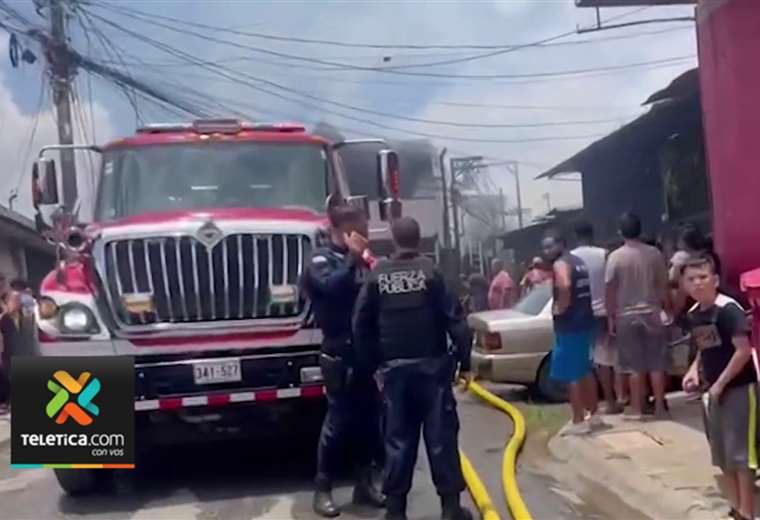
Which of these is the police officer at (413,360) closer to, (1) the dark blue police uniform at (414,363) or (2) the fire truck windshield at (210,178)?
(1) the dark blue police uniform at (414,363)

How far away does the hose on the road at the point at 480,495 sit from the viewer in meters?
6.41

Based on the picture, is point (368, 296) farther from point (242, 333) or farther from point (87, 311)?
point (87, 311)

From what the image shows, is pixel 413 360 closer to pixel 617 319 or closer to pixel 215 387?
pixel 215 387

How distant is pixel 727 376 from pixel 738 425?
0.27 meters

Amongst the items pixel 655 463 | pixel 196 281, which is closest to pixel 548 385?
pixel 655 463

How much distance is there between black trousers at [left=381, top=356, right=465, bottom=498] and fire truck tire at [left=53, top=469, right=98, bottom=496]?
8.31ft

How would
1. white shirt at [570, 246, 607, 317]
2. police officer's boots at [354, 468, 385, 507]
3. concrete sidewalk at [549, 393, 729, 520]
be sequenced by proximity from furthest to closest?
white shirt at [570, 246, 607, 317]
police officer's boots at [354, 468, 385, 507]
concrete sidewalk at [549, 393, 729, 520]

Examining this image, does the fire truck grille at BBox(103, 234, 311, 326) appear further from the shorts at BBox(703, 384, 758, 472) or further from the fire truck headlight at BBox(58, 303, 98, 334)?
the shorts at BBox(703, 384, 758, 472)

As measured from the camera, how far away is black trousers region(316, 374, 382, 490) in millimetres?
6672

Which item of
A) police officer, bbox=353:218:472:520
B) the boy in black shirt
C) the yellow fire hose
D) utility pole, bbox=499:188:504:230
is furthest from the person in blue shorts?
utility pole, bbox=499:188:504:230

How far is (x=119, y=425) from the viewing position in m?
7.23

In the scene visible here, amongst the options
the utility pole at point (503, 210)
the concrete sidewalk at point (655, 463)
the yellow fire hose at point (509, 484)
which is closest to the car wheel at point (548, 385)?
the yellow fire hose at point (509, 484)

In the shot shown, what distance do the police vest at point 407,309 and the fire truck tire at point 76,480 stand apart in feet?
8.94

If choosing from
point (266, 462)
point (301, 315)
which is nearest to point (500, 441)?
point (266, 462)
